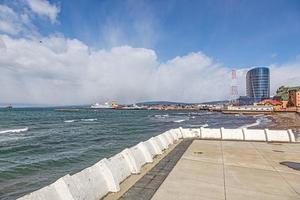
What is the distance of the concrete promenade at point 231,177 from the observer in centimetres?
654

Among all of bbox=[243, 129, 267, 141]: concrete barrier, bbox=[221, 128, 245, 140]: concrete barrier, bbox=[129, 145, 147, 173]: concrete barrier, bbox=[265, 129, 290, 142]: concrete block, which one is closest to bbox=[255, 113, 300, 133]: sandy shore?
bbox=[265, 129, 290, 142]: concrete block

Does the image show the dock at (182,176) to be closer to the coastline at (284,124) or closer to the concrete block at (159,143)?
the concrete block at (159,143)

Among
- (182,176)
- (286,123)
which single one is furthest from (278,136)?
(286,123)

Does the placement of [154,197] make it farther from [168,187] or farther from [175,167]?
[175,167]

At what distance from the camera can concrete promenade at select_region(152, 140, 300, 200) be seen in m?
6.54

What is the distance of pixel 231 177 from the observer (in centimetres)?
813

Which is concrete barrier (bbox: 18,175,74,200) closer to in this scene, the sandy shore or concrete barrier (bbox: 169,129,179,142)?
concrete barrier (bbox: 169,129,179,142)

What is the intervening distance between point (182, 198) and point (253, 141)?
1212 cm

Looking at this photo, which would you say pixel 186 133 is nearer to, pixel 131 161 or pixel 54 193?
pixel 131 161

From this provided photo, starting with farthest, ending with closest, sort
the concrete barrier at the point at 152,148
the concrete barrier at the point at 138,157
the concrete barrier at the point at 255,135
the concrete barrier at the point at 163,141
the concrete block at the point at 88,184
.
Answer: the concrete barrier at the point at 255,135 < the concrete barrier at the point at 163,141 < the concrete barrier at the point at 152,148 < the concrete barrier at the point at 138,157 < the concrete block at the point at 88,184

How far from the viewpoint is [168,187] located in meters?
6.90

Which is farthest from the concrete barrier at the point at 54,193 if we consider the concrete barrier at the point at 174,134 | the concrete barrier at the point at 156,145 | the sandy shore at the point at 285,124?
the sandy shore at the point at 285,124

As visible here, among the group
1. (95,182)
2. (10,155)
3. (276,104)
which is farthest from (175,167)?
(276,104)

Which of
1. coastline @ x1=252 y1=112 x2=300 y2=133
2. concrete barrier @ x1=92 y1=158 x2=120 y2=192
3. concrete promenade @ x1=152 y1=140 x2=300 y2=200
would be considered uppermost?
concrete barrier @ x1=92 y1=158 x2=120 y2=192
